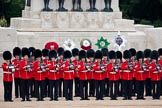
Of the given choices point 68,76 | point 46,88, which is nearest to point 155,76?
point 68,76

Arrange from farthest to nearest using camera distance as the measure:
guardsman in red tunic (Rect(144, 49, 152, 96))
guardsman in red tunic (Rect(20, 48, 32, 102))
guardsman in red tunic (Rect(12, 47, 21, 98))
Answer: guardsman in red tunic (Rect(144, 49, 152, 96)) < guardsman in red tunic (Rect(12, 47, 21, 98)) < guardsman in red tunic (Rect(20, 48, 32, 102))

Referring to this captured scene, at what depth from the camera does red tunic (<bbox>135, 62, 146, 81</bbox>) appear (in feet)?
80.6

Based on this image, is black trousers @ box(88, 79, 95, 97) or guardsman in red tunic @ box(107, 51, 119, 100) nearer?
guardsman in red tunic @ box(107, 51, 119, 100)

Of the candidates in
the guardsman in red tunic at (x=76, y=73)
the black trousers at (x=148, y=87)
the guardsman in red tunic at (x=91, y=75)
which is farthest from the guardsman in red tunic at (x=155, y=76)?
the guardsman in red tunic at (x=76, y=73)

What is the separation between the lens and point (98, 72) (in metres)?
24.3

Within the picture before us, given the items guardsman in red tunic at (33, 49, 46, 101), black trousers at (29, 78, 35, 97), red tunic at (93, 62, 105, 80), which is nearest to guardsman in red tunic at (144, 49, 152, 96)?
red tunic at (93, 62, 105, 80)

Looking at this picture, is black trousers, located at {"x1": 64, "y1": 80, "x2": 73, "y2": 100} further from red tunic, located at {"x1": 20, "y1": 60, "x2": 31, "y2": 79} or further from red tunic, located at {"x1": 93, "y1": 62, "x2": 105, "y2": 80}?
red tunic, located at {"x1": 20, "y1": 60, "x2": 31, "y2": 79}

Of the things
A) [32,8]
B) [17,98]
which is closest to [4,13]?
[32,8]

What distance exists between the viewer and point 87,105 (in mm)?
22516

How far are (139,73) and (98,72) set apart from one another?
4.15 feet

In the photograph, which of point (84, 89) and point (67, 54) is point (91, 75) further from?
point (67, 54)

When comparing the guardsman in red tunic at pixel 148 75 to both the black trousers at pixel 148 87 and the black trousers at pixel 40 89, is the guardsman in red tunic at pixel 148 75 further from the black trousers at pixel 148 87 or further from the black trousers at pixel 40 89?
the black trousers at pixel 40 89

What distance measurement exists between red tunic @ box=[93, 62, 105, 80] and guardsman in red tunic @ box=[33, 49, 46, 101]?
4.99 feet

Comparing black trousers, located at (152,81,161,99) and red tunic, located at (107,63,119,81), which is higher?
red tunic, located at (107,63,119,81)
